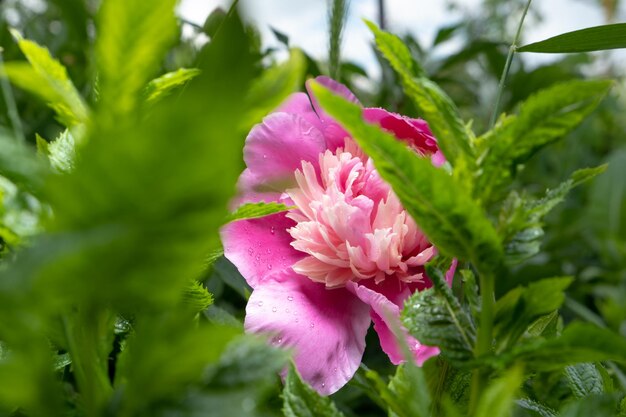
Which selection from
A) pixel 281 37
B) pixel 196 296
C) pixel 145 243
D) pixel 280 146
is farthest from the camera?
pixel 281 37

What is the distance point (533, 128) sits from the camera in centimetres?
18

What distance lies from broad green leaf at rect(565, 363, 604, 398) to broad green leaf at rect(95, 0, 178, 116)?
0.66 ft

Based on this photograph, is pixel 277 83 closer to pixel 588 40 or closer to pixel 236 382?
pixel 236 382

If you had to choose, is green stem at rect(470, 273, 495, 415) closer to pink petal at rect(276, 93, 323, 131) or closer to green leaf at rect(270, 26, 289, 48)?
pink petal at rect(276, 93, 323, 131)

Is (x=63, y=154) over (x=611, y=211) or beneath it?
over

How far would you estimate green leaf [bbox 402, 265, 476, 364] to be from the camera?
0.63 feet

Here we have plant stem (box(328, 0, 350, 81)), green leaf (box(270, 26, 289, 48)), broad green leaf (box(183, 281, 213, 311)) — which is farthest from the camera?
green leaf (box(270, 26, 289, 48))

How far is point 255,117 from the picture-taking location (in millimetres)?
171

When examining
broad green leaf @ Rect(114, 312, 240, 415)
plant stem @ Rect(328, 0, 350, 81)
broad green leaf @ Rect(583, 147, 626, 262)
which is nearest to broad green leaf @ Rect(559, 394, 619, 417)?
broad green leaf @ Rect(114, 312, 240, 415)

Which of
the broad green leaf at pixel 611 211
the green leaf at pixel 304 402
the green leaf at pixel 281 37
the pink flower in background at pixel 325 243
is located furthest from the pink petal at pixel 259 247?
the broad green leaf at pixel 611 211

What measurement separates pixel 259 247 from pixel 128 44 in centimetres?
18

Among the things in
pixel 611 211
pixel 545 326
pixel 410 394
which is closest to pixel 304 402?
pixel 410 394

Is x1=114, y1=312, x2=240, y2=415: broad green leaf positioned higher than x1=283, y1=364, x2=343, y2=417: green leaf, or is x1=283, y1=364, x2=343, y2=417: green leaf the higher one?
x1=114, y1=312, x2=240, y2=415: broad green leaf

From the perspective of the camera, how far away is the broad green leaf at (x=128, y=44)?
0.13 metres
